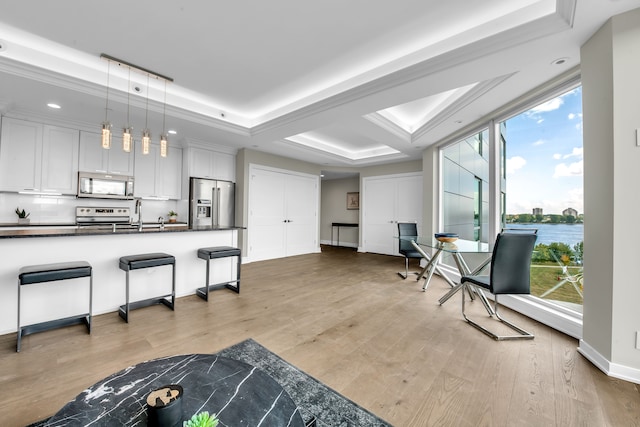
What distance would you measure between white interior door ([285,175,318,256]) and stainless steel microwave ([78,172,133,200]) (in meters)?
3.36

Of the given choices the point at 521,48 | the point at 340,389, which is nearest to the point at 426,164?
the point at 521,48

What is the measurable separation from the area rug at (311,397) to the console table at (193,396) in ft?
0.98

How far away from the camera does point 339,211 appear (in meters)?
9.23

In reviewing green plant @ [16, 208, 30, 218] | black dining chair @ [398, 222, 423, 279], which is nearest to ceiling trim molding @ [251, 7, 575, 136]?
black dining chair @ [398, 222, 423, 279]

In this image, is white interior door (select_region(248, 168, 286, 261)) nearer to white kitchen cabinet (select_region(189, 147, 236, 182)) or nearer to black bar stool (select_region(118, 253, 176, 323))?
white kitchen cabinet (select_region(189, 147, 236, 182))

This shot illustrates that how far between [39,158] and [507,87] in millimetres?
6569

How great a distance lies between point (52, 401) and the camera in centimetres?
158

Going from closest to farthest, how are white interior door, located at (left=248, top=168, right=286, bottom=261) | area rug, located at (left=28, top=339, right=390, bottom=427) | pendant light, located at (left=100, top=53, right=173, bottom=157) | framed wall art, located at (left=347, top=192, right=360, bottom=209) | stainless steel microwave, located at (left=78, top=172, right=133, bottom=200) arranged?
area rug, located at (left=28, top=339, right=390, bottom=427)
pendant light, located at (left=100, top=53, right=173, bottom=157)
stainless steel microwave, located at (left=78, top=172, right=133, bottom=200)
white interior door, located at (left=248, top=168, right=286, bottom=261)
framed wall art, located at (left=347, top=192, right=360, bottom=209)

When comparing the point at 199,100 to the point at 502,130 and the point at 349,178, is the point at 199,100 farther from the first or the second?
the point at 349,178

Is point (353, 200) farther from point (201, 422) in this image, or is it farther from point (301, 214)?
point (201, 422)

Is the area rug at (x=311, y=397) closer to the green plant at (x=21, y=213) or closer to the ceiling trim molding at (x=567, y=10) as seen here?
the ceiling trim molding at (x=567, y=10)

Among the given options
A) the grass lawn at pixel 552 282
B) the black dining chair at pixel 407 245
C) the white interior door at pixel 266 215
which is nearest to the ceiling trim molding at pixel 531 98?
the grass lawn at pixel 552 282

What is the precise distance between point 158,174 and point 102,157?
2.87 feet

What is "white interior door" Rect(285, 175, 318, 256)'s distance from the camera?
6852 mm
